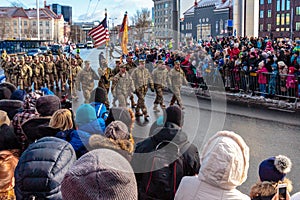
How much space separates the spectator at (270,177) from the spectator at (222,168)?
51cm

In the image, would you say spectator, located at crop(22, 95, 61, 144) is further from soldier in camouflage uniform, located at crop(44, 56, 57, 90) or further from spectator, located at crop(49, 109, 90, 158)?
→ soldier in camouflage uniform, located at crop(44, 56, 57, 90)

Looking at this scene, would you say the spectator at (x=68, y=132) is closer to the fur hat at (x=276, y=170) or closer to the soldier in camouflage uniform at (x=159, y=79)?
the fur hat at (x=276, y=170)

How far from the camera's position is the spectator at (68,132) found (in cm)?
503

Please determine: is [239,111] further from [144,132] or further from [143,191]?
[143,191]

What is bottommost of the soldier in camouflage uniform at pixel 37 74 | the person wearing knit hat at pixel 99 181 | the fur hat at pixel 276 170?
the fur hat at pixel 276 170

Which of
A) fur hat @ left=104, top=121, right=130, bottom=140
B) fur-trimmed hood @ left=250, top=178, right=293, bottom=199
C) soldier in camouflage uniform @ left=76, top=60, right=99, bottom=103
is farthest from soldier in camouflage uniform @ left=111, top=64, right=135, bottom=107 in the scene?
fur-trimmed hood @ left=250, top=178, right=293, bottom=199

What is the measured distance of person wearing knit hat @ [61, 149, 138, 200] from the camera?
2230mm

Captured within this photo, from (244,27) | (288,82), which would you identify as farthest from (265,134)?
(244,27)

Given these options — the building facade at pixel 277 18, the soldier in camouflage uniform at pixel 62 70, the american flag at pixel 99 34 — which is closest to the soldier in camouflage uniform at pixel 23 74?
the soldier in camouflage uniform at pixel 62 70

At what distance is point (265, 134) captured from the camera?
442 inches

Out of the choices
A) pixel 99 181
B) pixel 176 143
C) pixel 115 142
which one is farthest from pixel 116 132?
pixel 99 181

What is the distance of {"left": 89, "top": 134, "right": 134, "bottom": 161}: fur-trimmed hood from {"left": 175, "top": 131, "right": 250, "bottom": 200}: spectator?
130cm

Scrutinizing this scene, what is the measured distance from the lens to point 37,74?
20031 mm

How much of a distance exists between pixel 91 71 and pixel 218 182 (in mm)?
13249
